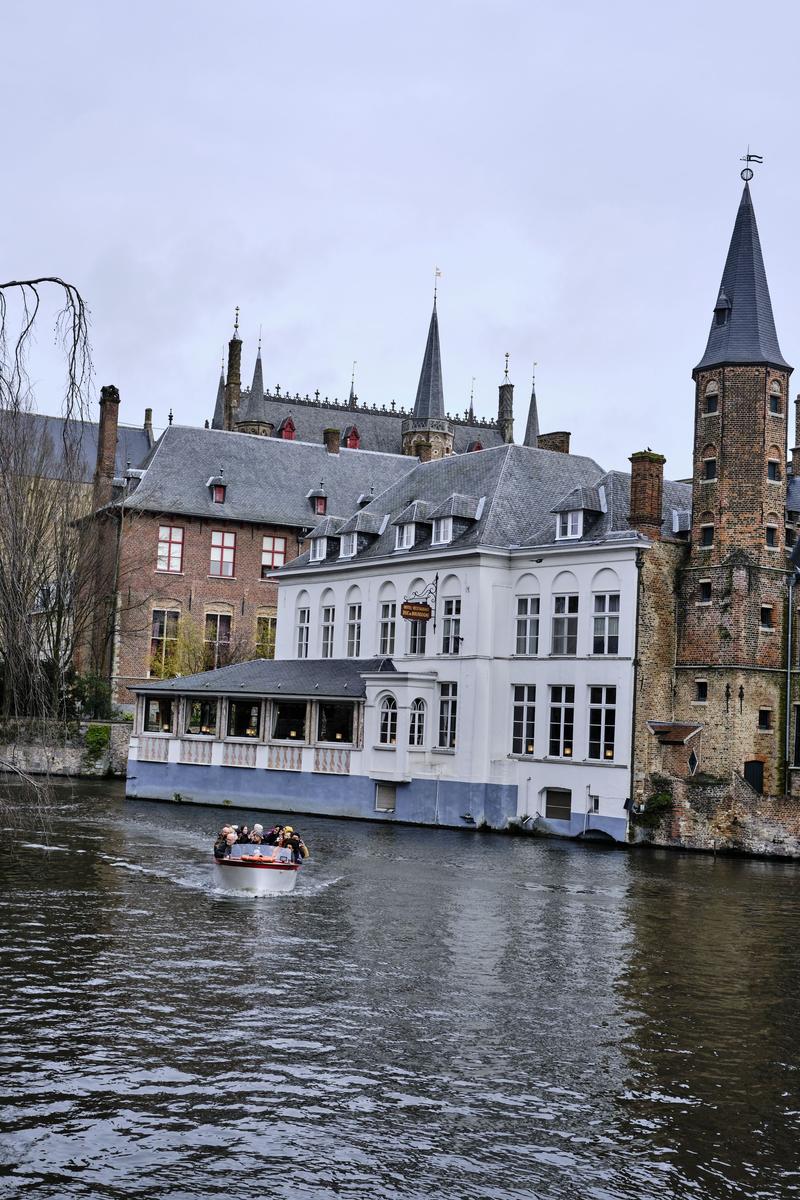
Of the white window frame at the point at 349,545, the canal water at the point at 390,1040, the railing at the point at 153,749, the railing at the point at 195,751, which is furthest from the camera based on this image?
the white window frame at the point at 349,545

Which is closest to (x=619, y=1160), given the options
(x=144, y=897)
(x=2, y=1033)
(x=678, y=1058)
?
(x=678, y=1058)

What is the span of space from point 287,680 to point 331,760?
5.16 meters

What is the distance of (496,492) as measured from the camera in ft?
179

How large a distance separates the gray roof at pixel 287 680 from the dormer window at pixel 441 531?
5021mm

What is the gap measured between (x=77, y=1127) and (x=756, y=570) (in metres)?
36.9

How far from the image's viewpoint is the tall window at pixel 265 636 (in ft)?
250

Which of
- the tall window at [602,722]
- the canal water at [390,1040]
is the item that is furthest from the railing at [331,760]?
the canal water at [390,1040]

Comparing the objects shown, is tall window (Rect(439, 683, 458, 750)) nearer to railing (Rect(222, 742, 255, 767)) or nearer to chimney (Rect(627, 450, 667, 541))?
railing (Rect(222, 742, 255, 767))

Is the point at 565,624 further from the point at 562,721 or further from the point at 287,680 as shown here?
the point at 287,680

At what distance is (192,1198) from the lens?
43.9 ft

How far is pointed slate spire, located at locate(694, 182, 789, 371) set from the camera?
48509mm

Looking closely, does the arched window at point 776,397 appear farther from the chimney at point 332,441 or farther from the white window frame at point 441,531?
the chimney at point 332,441

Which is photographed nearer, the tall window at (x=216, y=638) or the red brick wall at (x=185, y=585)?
the red brick wall at (x=185, y=585)

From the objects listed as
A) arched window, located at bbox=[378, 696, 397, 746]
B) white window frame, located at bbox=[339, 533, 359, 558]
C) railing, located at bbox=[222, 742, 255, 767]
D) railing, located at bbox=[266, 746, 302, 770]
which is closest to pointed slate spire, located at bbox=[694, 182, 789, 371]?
arched window, located at bbox=[378, 696, 397, 746]
